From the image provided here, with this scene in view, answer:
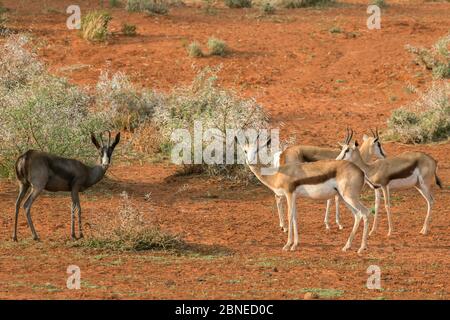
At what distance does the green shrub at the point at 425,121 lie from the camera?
1955 centimetres

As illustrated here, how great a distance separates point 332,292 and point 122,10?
22.3 m

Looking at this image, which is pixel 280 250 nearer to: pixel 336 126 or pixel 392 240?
pixel 392 240

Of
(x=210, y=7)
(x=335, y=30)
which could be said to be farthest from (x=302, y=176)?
(x=210, y=7)

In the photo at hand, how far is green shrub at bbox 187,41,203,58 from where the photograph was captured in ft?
84.0

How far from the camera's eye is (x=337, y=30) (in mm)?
28297

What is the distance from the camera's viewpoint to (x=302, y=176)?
11766 mm

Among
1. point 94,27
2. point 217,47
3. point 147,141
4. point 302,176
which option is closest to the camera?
point 302,176

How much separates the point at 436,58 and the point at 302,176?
14.2m

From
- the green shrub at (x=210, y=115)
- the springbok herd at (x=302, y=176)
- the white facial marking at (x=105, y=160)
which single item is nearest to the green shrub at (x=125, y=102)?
the green shrub at (x=210, y=115)

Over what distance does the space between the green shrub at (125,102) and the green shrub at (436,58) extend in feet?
26.2

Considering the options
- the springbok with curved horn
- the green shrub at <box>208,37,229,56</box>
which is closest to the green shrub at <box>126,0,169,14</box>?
the green shrub at <box>208,37,229,56</box>

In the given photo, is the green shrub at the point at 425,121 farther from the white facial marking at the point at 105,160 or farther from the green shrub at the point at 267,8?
the green shrub at the point at 267,8

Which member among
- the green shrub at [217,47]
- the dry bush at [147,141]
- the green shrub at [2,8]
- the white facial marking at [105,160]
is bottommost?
the white facial marking at [105,160]

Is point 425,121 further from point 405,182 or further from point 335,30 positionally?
point 335,30
